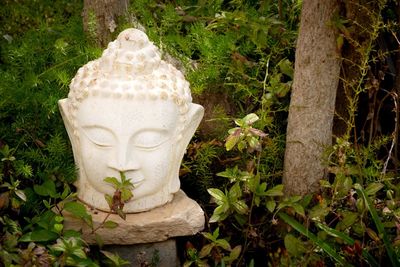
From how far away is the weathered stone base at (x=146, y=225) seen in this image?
2.91 metres

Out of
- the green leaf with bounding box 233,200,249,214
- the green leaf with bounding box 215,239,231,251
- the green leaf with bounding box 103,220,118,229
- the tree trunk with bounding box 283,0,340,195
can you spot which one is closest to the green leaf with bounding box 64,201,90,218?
the green leaf with bounding box 103,220,118,229

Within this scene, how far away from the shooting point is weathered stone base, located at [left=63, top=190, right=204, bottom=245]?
2910 millimetres

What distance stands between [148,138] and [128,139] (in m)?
0.09

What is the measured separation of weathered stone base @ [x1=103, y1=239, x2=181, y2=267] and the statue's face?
0.77 ft

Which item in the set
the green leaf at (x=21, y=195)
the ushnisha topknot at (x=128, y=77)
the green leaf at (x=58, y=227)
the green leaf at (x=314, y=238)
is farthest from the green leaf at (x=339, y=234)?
the green leaf at (x=21, y=195)

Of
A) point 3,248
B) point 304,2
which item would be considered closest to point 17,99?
point 3,248

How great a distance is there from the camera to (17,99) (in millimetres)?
3248

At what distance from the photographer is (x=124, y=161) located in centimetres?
281

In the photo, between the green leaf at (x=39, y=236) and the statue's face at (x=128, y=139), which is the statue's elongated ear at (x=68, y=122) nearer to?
the statue's face at (x=128, y=139)

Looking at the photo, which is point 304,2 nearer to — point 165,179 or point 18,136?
point 165,179

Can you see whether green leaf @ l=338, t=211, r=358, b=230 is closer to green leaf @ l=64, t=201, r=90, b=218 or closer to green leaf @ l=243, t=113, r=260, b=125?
green leaf @ l=243, t=113, r=260, b=125

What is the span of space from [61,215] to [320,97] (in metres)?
1.27

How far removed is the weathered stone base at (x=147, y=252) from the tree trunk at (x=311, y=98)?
0.68 meters

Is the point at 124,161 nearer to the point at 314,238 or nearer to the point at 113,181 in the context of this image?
the point at 113,181
